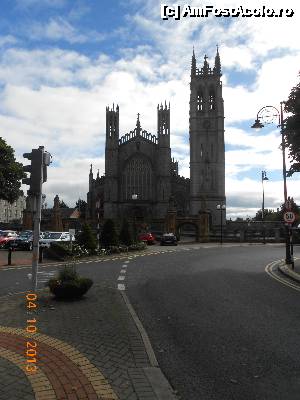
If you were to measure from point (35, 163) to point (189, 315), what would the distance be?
4691mm

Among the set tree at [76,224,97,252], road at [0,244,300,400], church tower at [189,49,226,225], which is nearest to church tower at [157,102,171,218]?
church tower at [189,49,226,225]

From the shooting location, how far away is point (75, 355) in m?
6.09

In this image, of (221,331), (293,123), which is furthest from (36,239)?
(293,123)

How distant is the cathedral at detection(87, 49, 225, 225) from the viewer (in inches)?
3088

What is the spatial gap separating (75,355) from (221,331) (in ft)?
9.76

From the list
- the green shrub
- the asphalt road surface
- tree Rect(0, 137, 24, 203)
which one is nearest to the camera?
the asphalt road surface

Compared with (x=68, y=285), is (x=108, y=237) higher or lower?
higher

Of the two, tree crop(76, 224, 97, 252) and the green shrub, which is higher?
tree crop(76, 224, 97, 252)

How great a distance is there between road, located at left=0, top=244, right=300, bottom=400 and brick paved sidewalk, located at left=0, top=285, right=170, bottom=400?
1.64ft

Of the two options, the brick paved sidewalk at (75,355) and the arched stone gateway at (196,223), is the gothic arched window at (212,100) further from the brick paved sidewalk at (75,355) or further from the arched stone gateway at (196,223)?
the brick paved sidewalk at (75,355)

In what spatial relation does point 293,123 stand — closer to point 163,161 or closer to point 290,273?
point 290,273

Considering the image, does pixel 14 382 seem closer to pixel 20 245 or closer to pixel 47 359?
pixel 47 359

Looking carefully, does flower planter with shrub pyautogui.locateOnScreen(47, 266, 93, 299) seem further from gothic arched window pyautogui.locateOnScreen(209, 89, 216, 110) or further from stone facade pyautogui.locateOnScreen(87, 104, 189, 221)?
gothic arched window pyautogui.locateOnScreen(209, 89, 216, 110)

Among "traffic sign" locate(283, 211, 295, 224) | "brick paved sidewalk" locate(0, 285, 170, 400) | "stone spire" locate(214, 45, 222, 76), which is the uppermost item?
"stone spire" locate(214, 45, 222, 76)
